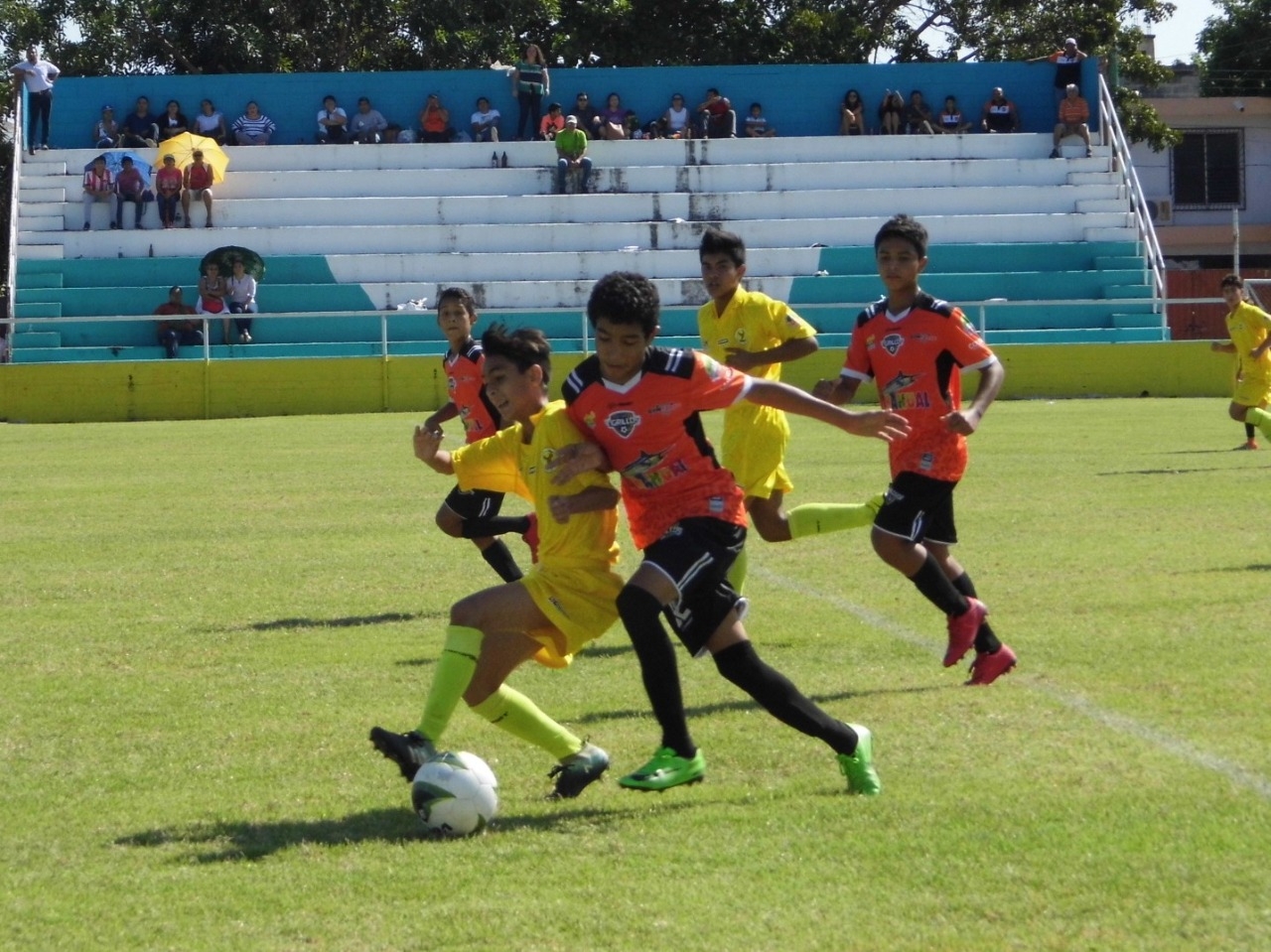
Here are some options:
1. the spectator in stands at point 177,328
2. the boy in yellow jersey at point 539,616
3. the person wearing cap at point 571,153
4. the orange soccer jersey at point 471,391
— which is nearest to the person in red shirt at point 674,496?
the boy in yellow jersey at point 539,616

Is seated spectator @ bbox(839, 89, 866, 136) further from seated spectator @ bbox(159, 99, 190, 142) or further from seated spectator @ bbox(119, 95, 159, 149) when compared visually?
seated spectator @ bbox(119, 95, 159, 149)

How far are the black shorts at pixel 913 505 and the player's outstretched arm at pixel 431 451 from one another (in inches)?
75.4

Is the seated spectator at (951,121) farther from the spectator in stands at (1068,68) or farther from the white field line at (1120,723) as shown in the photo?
the white field line at (1120,723)

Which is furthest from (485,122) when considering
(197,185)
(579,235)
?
(197,185)

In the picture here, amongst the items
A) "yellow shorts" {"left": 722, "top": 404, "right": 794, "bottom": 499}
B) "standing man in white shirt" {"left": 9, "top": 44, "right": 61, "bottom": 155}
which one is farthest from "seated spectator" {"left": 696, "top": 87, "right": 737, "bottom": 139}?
"yellow shorts" {"left": 722, "top": 404, "right": 794, "bottom": 499}

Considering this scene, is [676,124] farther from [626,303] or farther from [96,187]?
[626,303]

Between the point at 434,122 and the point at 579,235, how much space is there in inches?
172

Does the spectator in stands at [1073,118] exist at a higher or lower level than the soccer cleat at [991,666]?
higher

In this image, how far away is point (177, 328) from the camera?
1133 inches

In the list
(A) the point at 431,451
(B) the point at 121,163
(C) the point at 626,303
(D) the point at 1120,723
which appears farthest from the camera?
(B) the point at 121,163

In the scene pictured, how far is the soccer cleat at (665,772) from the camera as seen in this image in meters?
5.05

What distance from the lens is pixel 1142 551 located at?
10375 millimetres

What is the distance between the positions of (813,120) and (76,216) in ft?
47.2

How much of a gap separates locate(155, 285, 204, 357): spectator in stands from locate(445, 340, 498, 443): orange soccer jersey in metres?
19.4
